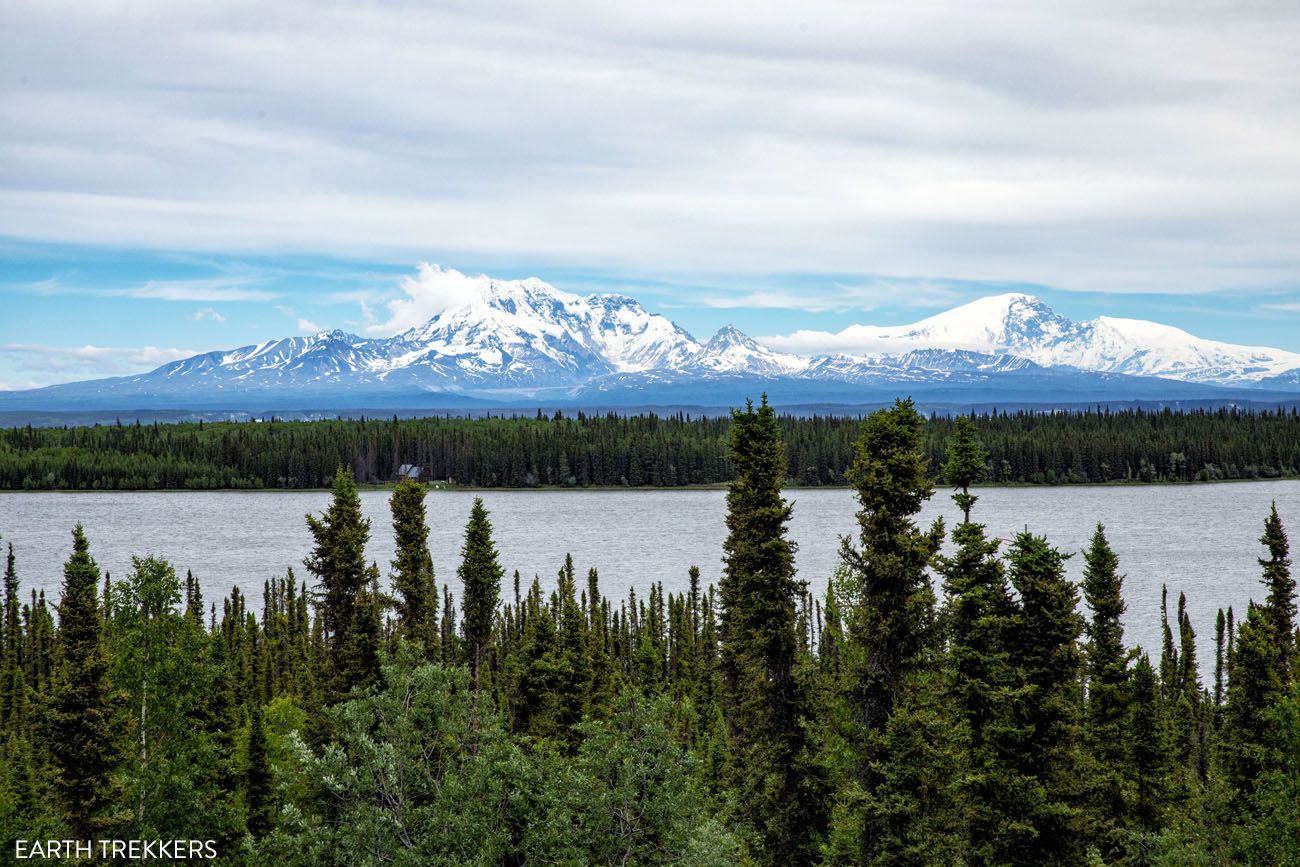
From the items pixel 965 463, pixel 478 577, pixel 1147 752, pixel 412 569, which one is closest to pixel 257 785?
pixel 412 569

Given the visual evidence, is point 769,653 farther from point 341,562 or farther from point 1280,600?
point 1280,600

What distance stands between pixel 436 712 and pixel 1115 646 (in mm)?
30466

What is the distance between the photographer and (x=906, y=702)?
3344 centimetres

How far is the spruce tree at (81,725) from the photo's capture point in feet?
120

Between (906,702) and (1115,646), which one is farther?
(1115,646)

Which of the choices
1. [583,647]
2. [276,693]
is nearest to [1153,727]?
[583,647]

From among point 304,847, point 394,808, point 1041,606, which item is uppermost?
point 1041,606

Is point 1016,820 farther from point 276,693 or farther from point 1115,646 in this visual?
point 276,693

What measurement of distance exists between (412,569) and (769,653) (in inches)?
800

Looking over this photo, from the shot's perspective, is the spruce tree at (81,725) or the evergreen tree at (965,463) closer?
the evergreen tree at (965,463)

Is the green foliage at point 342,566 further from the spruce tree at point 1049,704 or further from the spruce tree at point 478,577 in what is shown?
the spruce tree at point 1049,704

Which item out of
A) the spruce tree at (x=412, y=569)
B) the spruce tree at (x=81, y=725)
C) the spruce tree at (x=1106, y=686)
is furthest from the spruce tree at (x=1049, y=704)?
the spruce tree at (x=81, y=725)

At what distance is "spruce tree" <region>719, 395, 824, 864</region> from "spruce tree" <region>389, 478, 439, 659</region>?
17611 mm

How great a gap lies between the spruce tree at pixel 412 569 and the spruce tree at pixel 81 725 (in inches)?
570
